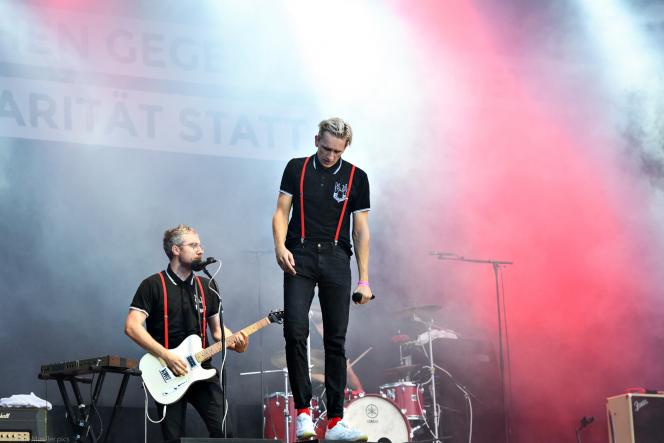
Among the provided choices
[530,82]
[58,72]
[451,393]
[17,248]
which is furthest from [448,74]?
[17,248]

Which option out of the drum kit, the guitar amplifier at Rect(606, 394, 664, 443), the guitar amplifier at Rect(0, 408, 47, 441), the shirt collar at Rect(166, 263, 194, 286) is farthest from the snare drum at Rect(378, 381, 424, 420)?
the guitar amplifier at Rect(0, 408, 47, 441)

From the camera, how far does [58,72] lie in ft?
24.8

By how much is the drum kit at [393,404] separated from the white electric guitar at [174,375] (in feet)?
6.42

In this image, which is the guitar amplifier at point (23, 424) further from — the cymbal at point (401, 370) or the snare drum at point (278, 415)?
the cymbal at point (401, 370)

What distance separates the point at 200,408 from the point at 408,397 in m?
2.65

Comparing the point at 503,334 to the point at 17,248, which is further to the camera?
the point at 503,334

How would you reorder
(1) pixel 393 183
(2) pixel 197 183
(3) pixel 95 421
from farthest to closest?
1. (1) pixel 393 183
2. (2) pixel 197 183
3. (3) pixel 95 421

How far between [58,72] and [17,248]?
4.78ft

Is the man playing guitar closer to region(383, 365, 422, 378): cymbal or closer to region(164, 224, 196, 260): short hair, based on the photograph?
region(164, 224, 196, 260): short hair

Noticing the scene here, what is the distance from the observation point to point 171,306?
5.29m

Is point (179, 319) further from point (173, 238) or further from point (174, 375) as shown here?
point (173, 238)

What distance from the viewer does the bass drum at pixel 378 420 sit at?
281 inches

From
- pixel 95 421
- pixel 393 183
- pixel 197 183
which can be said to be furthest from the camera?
pixel 393 183

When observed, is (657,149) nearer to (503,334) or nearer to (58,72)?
(503,334)
